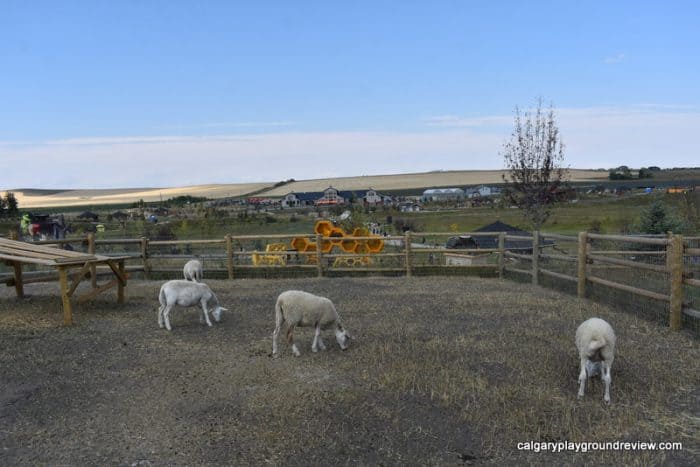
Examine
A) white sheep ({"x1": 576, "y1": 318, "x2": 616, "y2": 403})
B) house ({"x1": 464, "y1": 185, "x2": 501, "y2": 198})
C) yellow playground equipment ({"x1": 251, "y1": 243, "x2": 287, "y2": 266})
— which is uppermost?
house ({"x1": 464, "y1": 185, "x2": 501, "y2": 198})

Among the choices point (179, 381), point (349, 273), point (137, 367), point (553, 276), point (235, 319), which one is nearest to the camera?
point (179, 381)

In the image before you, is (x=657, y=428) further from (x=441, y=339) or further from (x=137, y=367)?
(x=137, y=367)

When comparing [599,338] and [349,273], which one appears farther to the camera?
[349,273]

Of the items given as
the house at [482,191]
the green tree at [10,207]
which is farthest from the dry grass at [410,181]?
the green tree at [10,207]

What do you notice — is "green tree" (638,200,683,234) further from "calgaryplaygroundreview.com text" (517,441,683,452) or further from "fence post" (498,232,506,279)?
"calgaryplaygroundreview.com text" (517,441,683,452)

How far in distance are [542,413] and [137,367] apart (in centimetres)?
490

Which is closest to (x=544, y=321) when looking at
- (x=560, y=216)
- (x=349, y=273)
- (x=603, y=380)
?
(x=603, y=380)

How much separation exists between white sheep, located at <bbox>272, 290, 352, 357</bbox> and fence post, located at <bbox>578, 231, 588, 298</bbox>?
612 centimetres

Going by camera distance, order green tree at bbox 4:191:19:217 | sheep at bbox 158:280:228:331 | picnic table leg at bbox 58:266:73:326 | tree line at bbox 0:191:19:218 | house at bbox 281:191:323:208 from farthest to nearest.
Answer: house at bbox 281:191:323:208 → green tree at bbox 4:191:19:217 → tree line at bbox 0:191:19:218 → picnic table leg at bbox 58:266:73:326 → sheep at bbox 158:280:228:331

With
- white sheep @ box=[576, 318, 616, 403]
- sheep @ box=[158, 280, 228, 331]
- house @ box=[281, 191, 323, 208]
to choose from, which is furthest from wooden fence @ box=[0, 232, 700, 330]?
house @ box=[281, 191, 323, 208]

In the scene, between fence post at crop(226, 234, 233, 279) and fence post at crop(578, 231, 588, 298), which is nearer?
fence post at crop(578, 231, 588, 298)

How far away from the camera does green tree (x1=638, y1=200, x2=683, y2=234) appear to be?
18031 mm

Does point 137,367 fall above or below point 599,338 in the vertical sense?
below

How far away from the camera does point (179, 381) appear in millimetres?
6512
